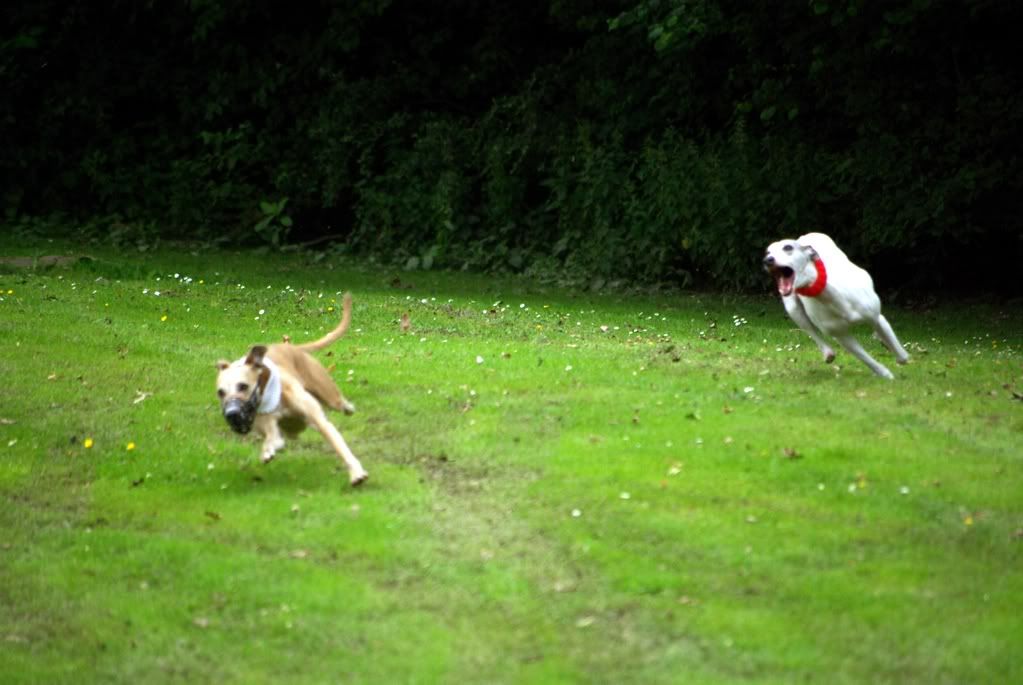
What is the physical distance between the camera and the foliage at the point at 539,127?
20062mm

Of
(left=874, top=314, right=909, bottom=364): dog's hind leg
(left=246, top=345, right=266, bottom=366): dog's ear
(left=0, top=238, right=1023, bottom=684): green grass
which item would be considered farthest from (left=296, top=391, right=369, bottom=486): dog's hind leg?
(left=874, top=314, right=909, bottom=364): dog's hind leg

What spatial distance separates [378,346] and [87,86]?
16.2 meters

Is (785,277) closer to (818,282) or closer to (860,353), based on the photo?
(818,282)

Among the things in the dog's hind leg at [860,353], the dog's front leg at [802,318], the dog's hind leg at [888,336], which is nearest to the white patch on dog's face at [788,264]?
the dog's front leg at [802,318]

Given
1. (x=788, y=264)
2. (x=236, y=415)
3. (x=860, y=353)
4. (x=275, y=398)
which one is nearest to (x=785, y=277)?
(x=788, y=264)

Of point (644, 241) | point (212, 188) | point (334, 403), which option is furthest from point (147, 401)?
point (212, 188)

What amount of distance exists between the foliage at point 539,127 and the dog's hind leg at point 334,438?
1158 cm

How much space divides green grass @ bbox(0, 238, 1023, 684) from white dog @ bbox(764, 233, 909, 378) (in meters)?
0.43

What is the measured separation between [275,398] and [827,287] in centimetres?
491

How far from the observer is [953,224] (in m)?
19.5

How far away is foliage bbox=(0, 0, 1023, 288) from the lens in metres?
20.1

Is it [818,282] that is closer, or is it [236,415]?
[236,415]

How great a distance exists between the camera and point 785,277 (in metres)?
12.4

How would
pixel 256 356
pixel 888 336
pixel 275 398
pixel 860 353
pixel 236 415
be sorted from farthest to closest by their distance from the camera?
pixel 888 336
pixel 860 353
pixel 275 398
pixel 256 356
pixel 236 415
